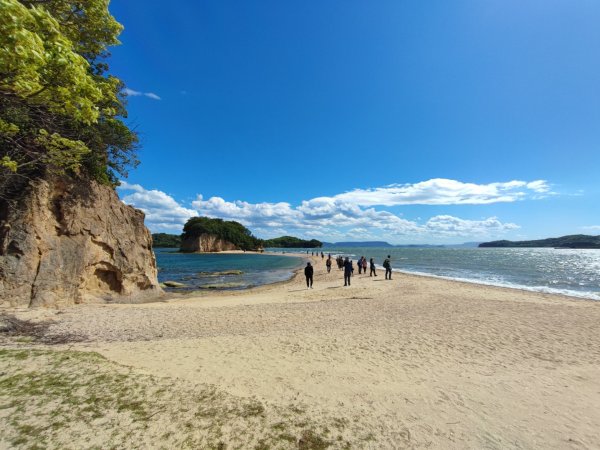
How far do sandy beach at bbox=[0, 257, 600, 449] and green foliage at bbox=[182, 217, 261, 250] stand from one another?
349 ft

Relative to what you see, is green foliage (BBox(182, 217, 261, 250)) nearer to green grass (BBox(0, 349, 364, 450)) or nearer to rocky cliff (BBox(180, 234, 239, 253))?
rocky cliff (BBox(180, 234, 239, 253))

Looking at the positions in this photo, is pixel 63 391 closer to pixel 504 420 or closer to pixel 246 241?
pixel 504 420

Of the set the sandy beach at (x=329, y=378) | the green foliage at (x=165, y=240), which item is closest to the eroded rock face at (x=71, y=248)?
the sandy beach at (x=329, y=378)

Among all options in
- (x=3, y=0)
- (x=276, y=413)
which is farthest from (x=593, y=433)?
(x=3, y=0)

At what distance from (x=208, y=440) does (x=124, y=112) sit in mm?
15170

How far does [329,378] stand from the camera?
6.16 metres

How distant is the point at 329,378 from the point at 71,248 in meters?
14.0

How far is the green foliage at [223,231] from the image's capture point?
114 meters

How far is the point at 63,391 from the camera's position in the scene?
15.6 feet

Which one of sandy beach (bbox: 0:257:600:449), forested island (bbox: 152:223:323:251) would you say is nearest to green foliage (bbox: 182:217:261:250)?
forested island (bbox: 152:223:323:251)

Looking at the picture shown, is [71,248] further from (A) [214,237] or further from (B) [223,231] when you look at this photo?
(B) [223,231]

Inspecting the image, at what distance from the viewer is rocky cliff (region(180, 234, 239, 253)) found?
112062 mm

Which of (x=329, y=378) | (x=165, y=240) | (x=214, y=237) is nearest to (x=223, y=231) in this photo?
(x=214, y=237)

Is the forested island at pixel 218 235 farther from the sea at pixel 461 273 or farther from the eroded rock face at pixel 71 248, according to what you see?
the eroded rock face at pixel 71 248
